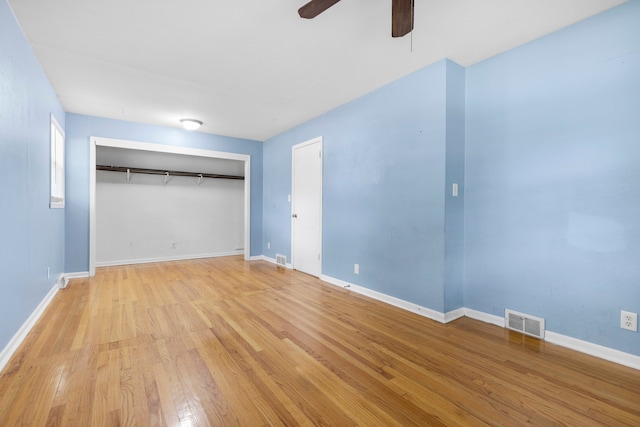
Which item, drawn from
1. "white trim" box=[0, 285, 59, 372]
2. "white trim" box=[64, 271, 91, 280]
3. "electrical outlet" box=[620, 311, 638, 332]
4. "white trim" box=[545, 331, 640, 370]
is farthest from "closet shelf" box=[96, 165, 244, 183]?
"electrical outlet" box=[620, 311, 638, 332]

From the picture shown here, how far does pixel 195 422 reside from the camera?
4.66ft

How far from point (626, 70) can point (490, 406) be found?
2441 mm

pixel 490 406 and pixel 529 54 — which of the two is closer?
pixel 490 406

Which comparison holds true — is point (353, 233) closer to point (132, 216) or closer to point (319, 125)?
point (319, 125)

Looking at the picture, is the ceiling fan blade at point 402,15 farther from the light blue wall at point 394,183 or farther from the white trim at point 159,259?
the white trim at point 159,259

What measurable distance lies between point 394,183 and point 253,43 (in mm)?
1967

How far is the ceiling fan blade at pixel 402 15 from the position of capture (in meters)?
1.58

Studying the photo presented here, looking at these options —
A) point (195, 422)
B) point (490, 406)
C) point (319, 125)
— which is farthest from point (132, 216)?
point (490, 406)

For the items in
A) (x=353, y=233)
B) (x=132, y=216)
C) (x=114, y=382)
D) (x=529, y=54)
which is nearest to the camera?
(x=114, y=382)

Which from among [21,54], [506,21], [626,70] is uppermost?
[506,21]

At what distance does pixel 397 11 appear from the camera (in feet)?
5.29

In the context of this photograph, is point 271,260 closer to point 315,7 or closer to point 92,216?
Result: point 92,216

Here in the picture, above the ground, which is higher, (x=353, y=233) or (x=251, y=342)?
(x=353, y=233)

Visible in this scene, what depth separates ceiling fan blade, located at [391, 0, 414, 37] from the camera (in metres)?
1.58
